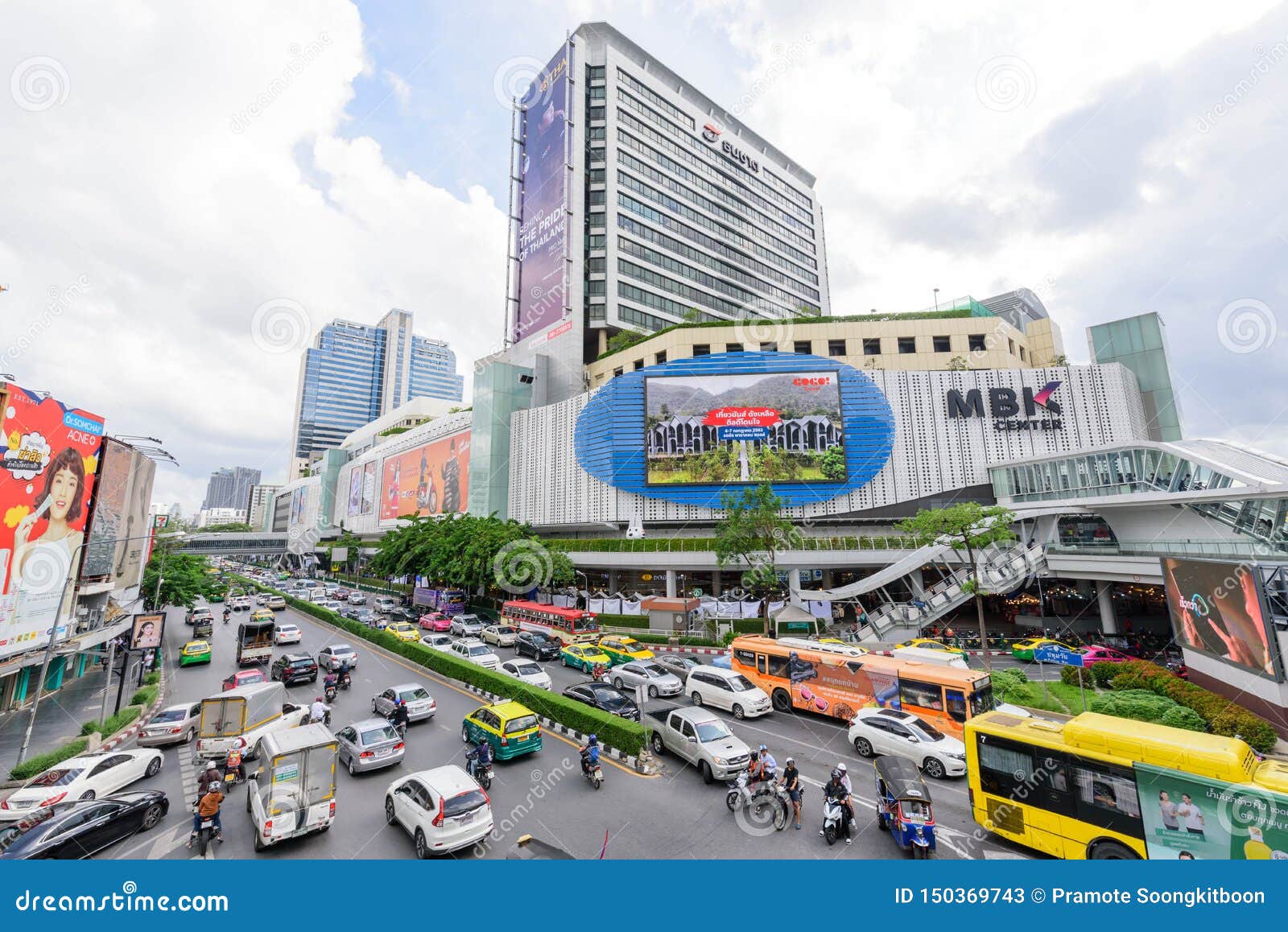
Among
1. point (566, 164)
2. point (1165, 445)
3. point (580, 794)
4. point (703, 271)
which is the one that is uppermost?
point (566, 164)

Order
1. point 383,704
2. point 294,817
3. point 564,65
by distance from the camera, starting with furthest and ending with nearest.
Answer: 1. point 564,65
2. point 383,704
3. point 294,817

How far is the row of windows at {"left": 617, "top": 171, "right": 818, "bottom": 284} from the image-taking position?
221 feet

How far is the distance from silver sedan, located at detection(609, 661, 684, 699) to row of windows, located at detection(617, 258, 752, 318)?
5162cm

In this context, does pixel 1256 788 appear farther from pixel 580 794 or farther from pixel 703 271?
pixel 703 271

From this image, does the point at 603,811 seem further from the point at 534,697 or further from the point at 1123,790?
the point at 1123,790

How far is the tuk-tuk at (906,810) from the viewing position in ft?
34.2

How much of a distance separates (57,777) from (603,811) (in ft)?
45.5

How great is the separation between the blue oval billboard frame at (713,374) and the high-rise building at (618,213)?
13315 millimetres

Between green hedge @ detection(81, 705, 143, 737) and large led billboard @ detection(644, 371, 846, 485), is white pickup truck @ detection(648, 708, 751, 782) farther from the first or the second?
large led billboard @ detection(644, 371, 846, 485)

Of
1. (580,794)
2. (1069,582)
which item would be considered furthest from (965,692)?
(1069,582)

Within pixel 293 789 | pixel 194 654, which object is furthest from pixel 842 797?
pixel 194 654

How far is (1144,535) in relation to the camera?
108 feet

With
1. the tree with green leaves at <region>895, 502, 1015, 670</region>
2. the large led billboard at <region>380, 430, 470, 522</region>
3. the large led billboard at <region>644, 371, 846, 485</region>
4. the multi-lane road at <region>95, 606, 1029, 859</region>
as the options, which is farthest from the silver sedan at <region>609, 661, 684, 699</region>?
the large led billboard at <region>380, 430, 470, 522</region>

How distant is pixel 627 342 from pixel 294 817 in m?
54.5
